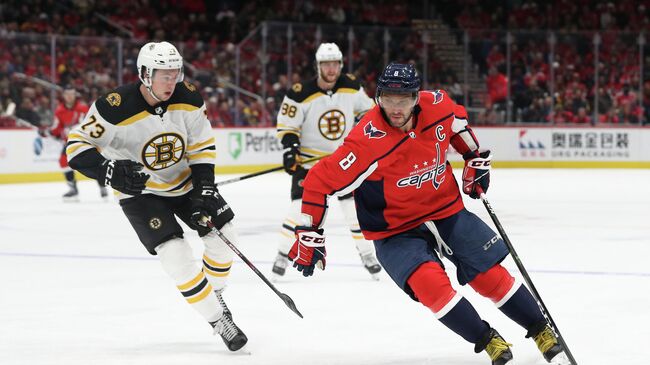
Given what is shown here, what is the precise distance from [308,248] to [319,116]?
10.2 feet

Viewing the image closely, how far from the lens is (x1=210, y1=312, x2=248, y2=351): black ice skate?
447cm

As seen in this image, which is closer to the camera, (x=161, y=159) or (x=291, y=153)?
(x=161, y=159)

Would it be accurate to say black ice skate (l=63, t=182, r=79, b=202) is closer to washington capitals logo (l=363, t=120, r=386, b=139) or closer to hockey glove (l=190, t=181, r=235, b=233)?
hockey glove (l=190, t=181, r=235, b=233)

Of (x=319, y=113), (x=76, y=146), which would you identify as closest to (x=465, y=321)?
(x=76, y=146)

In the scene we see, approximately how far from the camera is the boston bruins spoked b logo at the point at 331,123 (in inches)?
276

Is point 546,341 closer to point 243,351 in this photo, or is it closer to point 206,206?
point 243,351

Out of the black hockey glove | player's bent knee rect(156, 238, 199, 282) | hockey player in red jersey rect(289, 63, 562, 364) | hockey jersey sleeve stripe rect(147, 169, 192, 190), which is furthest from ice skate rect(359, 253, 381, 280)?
hockey player in red jersey rect(289, 63, 562, 364)

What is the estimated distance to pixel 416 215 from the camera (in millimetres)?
4066

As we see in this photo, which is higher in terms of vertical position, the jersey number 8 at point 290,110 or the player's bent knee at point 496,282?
the jersey number 8 at point 290,110

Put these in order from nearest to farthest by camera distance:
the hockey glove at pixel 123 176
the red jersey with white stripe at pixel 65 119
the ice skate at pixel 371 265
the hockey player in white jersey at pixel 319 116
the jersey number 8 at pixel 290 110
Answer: the hockey glove at pixel 123 176 → the ice skate at pixel 371 265 → the hockey player in white jersey at pixel 319 116 → the jersey number 8 at pixel 290 110 → the red jersey with white stripe at pixel 65 119

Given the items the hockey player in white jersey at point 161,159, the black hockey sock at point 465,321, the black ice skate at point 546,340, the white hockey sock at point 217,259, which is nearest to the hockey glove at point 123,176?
the hockey player in white jersey at point 161,159

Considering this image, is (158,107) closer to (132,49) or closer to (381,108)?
(381,108)

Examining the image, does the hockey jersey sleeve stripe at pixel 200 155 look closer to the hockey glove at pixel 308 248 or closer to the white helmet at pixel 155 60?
the white helmet at pixel 155 60

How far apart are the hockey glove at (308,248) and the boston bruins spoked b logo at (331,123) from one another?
3.08m
